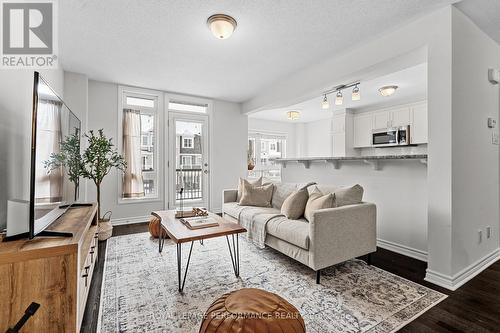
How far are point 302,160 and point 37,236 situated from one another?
3.61 metres

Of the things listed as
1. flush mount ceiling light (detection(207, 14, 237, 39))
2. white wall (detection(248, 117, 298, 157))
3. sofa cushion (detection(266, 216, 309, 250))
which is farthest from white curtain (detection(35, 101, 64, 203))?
white wall (detection(248, 117, 298, 157))

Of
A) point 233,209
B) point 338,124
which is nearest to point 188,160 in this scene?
point 233,209

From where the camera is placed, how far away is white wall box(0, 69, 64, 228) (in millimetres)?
1565

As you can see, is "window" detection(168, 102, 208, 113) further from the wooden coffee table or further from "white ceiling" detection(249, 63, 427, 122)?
the wooden coffee table

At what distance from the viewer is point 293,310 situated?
4.30ft

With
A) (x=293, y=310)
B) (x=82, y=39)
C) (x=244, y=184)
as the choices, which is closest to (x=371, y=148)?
(x=244, y=184)

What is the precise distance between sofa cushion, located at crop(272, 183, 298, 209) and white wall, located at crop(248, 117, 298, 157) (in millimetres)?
3987

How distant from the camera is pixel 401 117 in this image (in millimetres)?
5375

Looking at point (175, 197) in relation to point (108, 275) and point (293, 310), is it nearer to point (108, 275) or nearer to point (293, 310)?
point (108, 275)

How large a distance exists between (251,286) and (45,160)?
185 cm

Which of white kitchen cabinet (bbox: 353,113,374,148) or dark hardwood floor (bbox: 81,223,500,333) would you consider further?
white kitchen cabinet (bbox: 353,113,374,148)

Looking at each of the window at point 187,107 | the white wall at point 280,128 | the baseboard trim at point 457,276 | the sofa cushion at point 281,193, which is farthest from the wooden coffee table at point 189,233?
the white wall at point 280,128

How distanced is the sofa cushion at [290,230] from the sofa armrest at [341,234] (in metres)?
0.09

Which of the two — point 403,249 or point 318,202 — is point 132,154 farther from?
point 403,249
